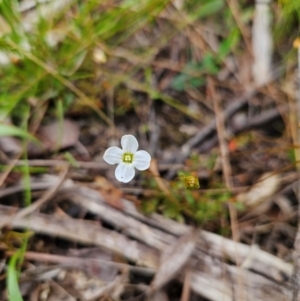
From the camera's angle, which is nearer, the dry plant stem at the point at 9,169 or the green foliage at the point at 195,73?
the dry plant stem at the point at 9,169

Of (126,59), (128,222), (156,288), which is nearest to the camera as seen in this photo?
(156,288)

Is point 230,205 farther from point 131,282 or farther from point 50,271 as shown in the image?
point 50,271

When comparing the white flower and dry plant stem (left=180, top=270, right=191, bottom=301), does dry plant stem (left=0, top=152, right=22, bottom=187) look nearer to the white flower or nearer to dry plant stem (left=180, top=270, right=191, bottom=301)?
the white flower

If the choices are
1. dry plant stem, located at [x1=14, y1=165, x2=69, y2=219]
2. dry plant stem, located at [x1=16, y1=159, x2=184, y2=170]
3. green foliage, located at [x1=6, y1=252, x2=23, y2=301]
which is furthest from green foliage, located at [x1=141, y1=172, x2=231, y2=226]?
green foliage, located at [x1=6, y1=252, x2=23, y2=301]

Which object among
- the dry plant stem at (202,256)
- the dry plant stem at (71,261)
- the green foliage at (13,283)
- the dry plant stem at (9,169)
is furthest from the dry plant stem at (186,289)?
the dry plant stem at (9,169)

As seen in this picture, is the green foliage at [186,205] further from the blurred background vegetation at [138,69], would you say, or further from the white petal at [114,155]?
the white petal at [114,155]

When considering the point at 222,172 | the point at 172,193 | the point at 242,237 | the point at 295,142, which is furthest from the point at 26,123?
the point at 295,142
